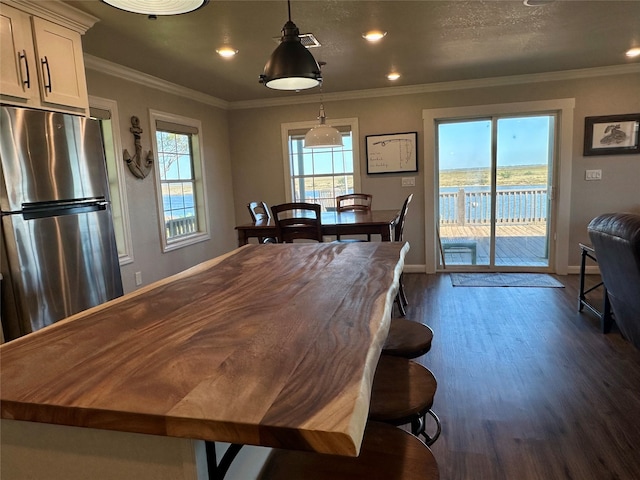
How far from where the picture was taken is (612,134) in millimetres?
4660

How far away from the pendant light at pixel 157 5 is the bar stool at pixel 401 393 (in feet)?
4.34

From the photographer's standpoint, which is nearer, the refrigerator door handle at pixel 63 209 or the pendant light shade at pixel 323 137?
the refrigerator door handle at pixel 63 209

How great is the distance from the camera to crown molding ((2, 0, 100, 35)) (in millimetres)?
2312

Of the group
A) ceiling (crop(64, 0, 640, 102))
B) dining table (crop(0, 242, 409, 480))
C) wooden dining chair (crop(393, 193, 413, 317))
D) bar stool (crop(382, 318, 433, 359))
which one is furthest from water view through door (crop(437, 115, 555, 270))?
dining table (crop(0, 242, 409, 480))

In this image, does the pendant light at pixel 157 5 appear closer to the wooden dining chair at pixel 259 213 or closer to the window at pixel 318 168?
the wooden dining chair at pixel 259 213

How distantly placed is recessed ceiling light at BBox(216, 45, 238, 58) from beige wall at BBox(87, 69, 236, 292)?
109cm

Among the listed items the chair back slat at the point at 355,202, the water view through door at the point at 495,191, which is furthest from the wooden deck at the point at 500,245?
the chair back slat at the point at 355,202

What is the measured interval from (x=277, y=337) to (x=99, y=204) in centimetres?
A: 232

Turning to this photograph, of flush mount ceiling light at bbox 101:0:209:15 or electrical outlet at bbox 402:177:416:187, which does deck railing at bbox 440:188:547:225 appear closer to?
electrical outlet at bbox 402:177:416:187

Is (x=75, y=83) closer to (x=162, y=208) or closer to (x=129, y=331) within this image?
(x=162, y=208)

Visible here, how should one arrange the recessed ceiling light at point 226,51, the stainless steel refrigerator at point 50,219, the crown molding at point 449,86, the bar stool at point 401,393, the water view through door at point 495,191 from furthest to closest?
1. the water view through door at point 495,191
2. the crown molding at point 449,86
3. the recessed ceiling light at point 226,51
4. the stainless steel refrigerator at point 50,219
5. the bar stool at point 401,393

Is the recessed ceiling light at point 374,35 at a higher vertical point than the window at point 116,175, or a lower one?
higher

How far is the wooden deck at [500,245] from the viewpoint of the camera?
5234mm

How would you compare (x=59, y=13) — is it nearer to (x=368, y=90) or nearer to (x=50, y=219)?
(x=50, y=219)
